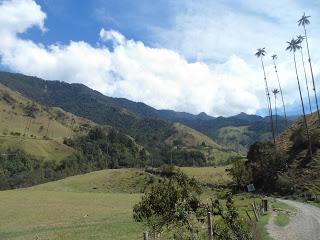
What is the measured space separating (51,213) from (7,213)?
806cm

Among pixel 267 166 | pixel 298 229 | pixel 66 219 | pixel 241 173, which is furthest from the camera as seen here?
pixel 241 173

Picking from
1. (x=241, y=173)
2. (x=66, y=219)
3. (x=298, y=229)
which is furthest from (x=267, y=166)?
(x=298, y=229)

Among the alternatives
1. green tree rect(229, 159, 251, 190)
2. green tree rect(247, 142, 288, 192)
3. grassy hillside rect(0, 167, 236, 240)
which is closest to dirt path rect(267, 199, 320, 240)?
grassy hillside rect(0, 167, 236, 240)

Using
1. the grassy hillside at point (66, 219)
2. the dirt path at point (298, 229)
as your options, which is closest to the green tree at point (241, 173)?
the grassy hillside at point (66, 219)

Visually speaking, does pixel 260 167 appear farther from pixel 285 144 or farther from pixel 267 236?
pixel 267 236

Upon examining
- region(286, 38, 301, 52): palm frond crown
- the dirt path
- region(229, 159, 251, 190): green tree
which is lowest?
the dirt path

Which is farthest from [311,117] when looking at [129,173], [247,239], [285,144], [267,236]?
[247,239]

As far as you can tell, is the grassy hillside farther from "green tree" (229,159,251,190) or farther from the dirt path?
"green tree" (229,159,251,190)

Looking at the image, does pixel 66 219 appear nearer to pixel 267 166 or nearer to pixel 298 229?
pixel 298 229

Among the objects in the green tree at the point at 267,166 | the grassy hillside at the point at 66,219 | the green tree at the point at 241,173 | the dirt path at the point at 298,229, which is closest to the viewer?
the dirt path at the point at 298,229

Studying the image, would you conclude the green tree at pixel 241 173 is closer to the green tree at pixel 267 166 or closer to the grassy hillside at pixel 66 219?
the green tree at pixel 267 166

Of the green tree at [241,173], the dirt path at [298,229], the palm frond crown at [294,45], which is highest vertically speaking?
the palm frond crown at [294,45]

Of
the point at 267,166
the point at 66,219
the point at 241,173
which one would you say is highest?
the point at 267,166

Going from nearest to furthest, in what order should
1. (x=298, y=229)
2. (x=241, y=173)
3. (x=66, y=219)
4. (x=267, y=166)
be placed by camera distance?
(x=298, y=229) < (x=66, y=219) < (x=267, y=166) < (x=241, y=173)
